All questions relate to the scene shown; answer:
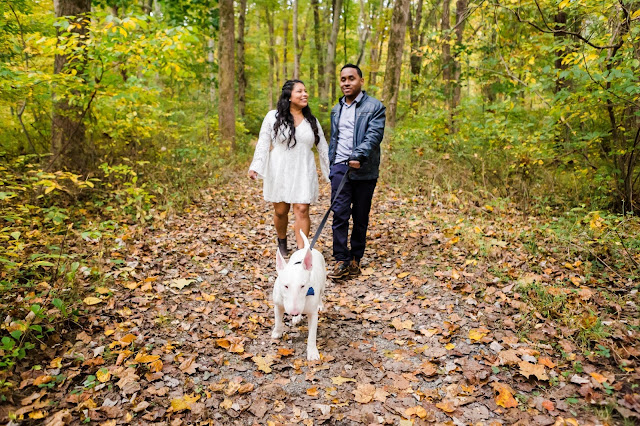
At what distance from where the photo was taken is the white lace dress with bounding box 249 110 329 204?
15.8ft

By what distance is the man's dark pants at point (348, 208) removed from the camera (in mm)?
4961

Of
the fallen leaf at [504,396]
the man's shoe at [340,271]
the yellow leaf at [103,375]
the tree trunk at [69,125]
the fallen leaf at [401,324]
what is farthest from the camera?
the tree trunk at [69,125]

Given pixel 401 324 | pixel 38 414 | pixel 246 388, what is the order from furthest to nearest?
pixel 401 324 < pixel 246 388 < pixel 38 414

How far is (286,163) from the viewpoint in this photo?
4.91 m

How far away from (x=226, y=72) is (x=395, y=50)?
495cm

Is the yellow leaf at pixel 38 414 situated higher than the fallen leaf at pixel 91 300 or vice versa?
the fallen leaf at pixel 91 300

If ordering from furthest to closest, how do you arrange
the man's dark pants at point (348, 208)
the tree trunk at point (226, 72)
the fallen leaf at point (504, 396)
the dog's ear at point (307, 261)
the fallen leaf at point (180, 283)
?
1. the tree trunk at point (226, 72)
2. the man's dark pants at point (348, 208)
3. the fallen leaf at point (180, 283)
4. the dog's ear at point (307, 261)
5. the fallen leaf at point (504, 396)

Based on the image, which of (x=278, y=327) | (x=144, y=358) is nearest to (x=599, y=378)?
(x=278, y=327)

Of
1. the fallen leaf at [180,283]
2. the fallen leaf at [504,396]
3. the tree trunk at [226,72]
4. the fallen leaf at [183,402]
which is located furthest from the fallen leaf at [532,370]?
the tree trunk at [226,72]

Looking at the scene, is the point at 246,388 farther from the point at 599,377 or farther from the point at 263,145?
the point at 263,145

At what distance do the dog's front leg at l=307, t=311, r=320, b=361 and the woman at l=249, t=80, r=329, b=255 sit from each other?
5.43 feet

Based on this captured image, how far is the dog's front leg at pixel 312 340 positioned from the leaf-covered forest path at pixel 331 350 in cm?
8

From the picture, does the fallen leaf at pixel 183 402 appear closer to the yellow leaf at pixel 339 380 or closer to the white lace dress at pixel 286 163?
the yellow leaf at pixel 339 380

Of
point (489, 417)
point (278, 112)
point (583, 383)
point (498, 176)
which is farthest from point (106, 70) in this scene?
point (498, 176)
